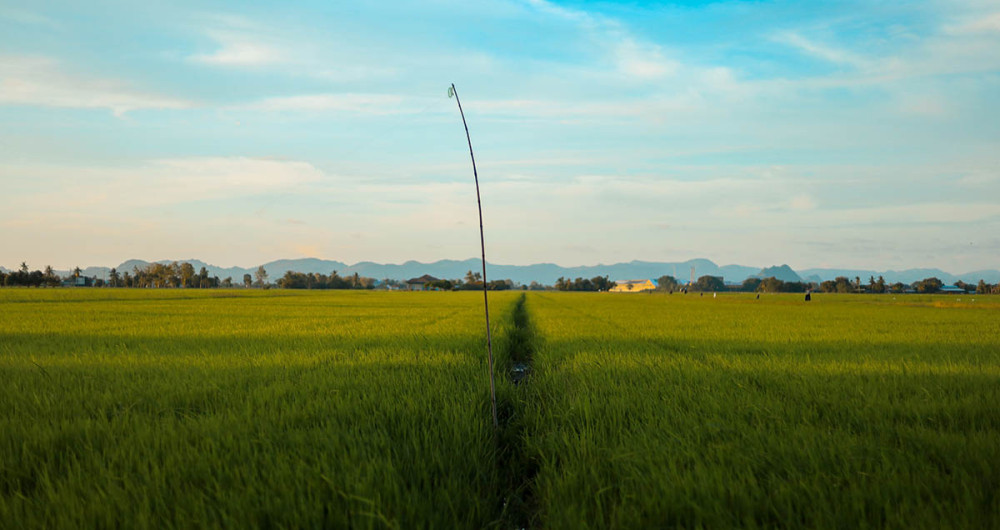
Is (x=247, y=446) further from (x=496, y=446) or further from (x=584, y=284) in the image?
(x=584, y=284)

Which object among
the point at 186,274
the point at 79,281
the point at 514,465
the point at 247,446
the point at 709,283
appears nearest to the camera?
the point at 247,446

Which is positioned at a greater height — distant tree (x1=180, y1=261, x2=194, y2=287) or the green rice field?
distant tree (x1=180, y1=261, x2=194, y2=287)

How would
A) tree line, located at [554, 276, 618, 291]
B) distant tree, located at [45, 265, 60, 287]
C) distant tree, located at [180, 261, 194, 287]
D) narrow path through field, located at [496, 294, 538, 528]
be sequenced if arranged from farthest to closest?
tree line, located at [554, 276, 618, 291], distant tree, located at [180, 261, 194, 287], distant tree, located at [45, 265, 60, 287], narrow path through field, located at [496, 294, 538, 528]

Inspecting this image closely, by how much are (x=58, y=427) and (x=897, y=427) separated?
5952 millimetres

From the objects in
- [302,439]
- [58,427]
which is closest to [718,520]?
[302,439]

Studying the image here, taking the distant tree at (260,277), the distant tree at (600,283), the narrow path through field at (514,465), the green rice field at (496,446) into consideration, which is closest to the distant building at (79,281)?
the distant tree at (260,277)

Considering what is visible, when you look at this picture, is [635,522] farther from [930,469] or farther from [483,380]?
[483,380]

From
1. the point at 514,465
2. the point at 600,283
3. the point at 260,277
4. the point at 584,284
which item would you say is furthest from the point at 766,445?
the point at 260,277

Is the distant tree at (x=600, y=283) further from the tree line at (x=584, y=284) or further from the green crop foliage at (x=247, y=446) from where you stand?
the green crop foliage at (x=247, y=446)

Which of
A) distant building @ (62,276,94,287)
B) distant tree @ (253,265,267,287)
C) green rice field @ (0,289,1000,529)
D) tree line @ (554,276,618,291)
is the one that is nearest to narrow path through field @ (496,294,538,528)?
green rice field @ (0,289,1000,529)

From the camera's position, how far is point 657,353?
26.6 ft

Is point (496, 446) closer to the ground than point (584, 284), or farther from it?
farther from it

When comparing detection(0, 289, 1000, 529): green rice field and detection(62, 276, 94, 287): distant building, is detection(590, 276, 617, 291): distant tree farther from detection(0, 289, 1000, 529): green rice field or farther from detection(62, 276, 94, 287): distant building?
detection(0, 289, 1000, 529): green rice field

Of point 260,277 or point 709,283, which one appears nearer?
point 709,283
